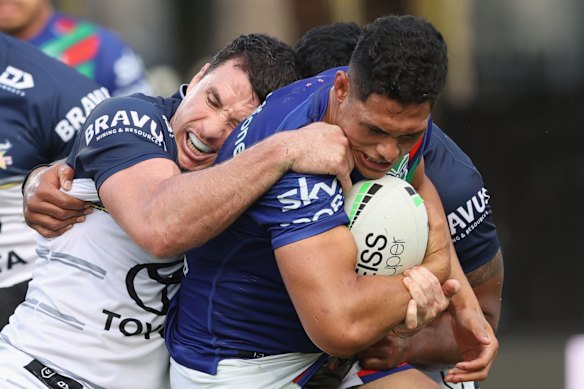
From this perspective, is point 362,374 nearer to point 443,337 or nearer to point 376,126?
point 443,337

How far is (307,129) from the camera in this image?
175 inches

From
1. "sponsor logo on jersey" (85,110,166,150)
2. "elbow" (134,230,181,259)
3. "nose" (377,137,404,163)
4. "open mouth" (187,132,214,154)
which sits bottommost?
"elbow" (134,230,181,259)

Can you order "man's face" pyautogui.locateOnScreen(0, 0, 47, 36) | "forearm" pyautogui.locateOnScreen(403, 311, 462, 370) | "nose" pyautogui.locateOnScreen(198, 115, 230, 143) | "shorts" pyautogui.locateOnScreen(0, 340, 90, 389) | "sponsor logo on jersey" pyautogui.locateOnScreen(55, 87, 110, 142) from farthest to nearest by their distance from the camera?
1. "man's face" pyautogui.locateOnScreen(0, 0, 47, 36)
2. "sponsor logo on jersey" pyautogui.locateOnScreen(55, 87, 110, 142)
3. "forearm" pyautogui.locateOnScreen(403, 311, 462, 370)
4. "nose" pyautogui.locateOnScreen(198, 115, 230, 143)
5. "shorts" pyautogui.locateOnScreen(0, 340, 90, 389)

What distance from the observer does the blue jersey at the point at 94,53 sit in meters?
8.23

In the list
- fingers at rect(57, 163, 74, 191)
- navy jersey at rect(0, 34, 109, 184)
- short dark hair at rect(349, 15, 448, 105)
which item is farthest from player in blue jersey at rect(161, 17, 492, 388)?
navy jersey at rect(0, 34, 109, 184)

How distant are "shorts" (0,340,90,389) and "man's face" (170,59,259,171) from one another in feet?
3.27

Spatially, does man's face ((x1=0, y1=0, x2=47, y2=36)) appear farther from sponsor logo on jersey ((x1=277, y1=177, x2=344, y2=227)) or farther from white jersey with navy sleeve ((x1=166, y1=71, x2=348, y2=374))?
sponsor logo on jersey ((x1=277, y1=177, x2=344, y2=227))

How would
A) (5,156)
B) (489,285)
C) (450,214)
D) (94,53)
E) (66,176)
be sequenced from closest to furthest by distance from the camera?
(66,176) → (450,214) → (489,285) → (5,156) → (94,53)

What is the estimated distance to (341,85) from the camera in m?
4.47

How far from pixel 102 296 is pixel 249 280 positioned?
2.24ft

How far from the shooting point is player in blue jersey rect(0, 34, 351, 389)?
477 cm

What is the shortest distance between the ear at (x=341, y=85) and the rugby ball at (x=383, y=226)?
33 centimetres

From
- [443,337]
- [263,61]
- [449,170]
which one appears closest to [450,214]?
→ [449,170]

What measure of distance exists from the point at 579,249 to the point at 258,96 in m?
6.74
